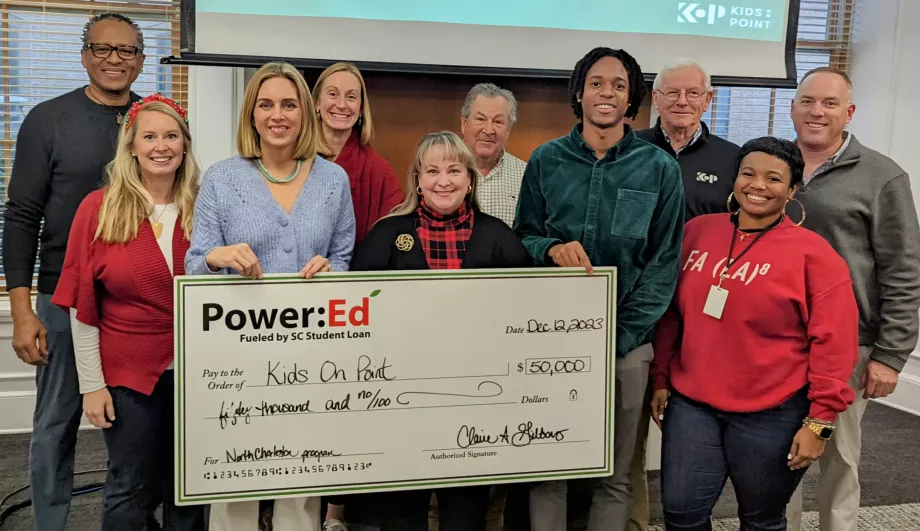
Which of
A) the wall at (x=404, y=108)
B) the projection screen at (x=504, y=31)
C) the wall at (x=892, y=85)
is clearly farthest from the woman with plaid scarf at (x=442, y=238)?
the wall at (x=892, y=85)

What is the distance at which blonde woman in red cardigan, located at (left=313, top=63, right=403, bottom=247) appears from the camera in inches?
93.3

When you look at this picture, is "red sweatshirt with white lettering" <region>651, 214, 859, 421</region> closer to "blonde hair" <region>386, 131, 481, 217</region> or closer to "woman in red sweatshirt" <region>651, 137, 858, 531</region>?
"woman in red sweatshirt" <region>651, 137, 858, 531</region>

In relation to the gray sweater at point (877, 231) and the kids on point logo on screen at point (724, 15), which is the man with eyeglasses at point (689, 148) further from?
the kids on point logo on screen at point (724, 15)

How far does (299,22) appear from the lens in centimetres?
301

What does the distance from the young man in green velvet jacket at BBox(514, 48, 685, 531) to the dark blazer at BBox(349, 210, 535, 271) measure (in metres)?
0.07

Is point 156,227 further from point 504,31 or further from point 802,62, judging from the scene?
point 802,62

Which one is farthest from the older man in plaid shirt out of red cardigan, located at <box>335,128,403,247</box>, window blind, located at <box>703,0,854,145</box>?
window blind, located at <box>703,0,854,145</box>

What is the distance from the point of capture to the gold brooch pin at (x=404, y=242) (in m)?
1.91

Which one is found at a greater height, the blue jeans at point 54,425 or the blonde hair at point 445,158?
the blonde hair at point 445,158

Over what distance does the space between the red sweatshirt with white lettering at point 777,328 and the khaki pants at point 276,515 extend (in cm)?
108

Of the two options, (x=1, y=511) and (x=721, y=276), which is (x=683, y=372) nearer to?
(x=721, y=276)

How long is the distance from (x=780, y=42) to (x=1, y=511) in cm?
392

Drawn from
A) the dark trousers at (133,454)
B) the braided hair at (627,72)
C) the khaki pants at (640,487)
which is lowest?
the khaki pants at (640,487)

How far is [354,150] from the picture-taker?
244 cm
